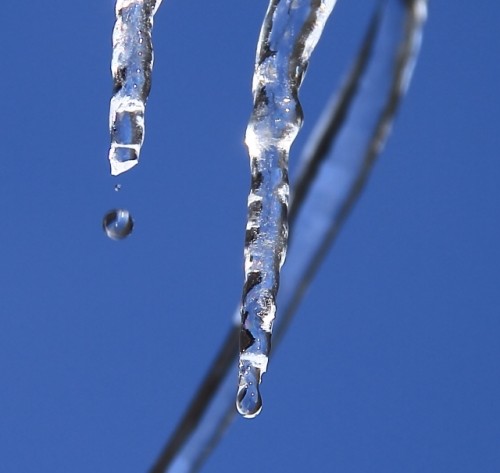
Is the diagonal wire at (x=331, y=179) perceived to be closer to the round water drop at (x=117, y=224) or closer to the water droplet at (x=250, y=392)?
the round water drop at (x=117, y=224)

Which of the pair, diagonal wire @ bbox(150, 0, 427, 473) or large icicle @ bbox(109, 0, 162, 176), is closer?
large icicle @ bbox(109, 0, 162, 176)

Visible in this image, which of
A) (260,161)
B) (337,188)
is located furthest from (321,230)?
(260,161)

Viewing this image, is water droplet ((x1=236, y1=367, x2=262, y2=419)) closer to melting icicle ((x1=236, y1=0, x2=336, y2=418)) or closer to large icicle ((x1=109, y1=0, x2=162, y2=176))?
melting icicle ((x1=236, y1=0, x2=336, y2=418))

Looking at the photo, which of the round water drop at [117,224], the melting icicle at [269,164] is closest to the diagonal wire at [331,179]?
the round water drop at [117,224]

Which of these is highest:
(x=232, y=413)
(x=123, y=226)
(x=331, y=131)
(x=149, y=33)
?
(x=149, y=33)

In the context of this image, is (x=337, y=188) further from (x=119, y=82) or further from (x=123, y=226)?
(x=119, y=82)

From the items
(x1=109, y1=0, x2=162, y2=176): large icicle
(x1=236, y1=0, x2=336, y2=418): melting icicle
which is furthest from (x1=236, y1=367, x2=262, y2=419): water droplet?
(x1=109, y1=0, x2=162, y2=176): large icicle
